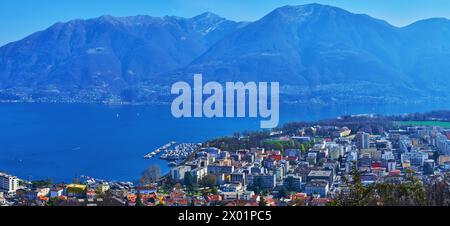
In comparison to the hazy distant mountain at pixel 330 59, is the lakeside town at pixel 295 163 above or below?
below

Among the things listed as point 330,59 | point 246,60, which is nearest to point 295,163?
point 246,60

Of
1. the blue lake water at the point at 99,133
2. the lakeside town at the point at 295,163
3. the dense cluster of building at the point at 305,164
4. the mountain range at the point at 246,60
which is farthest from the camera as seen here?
the blue lake water at the point at 99,133

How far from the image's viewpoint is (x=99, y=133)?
41.5 feet

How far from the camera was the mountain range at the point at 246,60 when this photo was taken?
5859mm

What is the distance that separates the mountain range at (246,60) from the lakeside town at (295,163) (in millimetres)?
747

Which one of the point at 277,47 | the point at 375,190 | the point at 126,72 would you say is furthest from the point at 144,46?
the point at 375,190

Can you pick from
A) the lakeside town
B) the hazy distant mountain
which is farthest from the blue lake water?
the hazy distant mountain

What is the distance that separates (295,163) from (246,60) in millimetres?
2169

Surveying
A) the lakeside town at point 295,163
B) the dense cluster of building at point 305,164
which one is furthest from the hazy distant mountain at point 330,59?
the dense cluster of building at point 305,164

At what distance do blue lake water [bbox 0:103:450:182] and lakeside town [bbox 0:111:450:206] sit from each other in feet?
1.30

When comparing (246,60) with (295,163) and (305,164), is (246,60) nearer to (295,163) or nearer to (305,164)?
(295,163)

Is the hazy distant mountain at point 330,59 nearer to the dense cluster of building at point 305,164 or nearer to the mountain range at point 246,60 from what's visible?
the mountain range at point 246,60

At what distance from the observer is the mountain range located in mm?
5859
